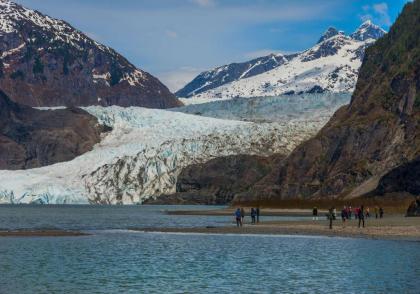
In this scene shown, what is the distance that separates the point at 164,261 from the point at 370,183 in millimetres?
92449

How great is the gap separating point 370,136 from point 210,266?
125 metres

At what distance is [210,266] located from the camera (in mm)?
44906

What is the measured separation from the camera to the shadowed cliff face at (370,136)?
14962 centimetres

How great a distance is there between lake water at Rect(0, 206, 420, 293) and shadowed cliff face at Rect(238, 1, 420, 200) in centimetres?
7912

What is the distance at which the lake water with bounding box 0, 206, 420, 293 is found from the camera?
Answer: 37.3 meters

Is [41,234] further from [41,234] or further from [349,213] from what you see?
[349,213]

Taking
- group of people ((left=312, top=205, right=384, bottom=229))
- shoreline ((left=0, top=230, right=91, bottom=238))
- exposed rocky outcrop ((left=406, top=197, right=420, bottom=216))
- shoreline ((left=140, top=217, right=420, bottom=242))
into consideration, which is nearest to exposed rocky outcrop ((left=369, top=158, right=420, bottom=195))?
exposed rocky outcrop ((left=406, top=197, right=420, bottom=216))

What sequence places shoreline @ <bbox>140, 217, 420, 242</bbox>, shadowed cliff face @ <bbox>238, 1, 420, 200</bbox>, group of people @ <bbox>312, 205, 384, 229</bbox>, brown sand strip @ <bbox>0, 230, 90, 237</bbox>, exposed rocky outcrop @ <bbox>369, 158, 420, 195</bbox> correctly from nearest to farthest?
shoreline @ <bbox>140, 217, 420, 242</bbox>
brown sand strip @ <bbox>0, 230, 90, 237</bbox>
group of people @ <bbox>312, 205, 384, 229</bbox>
exposed rocky outcrop @ <bbox>369, 158, 420, 195</bbox>
shadowed cliff face @ <bbox>238, 1, 420, 200</bbox>

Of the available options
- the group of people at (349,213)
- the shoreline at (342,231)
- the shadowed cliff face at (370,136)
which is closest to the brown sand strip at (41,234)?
the shoreline at (342,231)

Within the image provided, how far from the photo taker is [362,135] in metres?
169

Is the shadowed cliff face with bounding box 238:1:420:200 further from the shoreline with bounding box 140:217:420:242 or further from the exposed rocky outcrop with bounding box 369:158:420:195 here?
the shoreline with bounding box 140:217:420:242

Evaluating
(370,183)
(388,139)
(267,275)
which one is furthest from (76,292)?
(388,139)

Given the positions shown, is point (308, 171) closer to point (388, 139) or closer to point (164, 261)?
point (388, 139)

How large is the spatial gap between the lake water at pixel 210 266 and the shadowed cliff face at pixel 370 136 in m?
79.1
